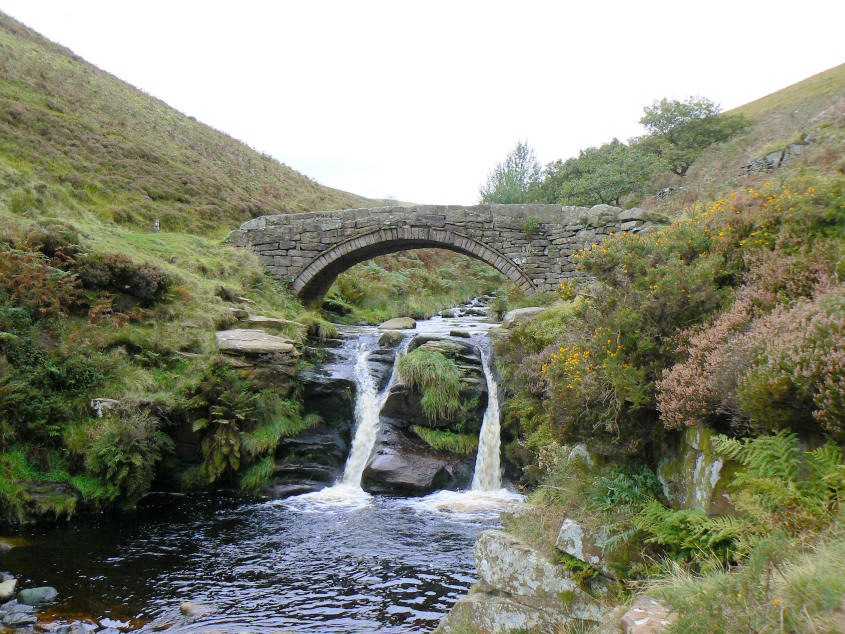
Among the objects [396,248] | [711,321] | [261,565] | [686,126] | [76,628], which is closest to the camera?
[711,321]

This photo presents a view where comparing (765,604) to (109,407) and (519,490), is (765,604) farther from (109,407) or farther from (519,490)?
(109,407)

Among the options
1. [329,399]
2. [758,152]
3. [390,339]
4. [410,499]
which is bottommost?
[410,499]

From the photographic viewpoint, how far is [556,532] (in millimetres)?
4047

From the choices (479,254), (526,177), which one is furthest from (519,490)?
(526,177)

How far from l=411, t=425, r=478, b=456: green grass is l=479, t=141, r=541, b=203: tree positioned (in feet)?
63.4

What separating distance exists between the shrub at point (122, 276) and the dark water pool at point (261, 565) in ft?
13.3

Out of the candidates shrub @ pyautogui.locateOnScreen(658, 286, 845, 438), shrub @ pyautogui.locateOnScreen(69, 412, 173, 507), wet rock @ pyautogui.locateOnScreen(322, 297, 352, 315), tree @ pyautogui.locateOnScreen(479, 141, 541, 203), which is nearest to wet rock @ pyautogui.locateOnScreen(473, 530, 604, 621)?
shrub @ pyautogui.locateOnScreen(658, 286, 845, 438)

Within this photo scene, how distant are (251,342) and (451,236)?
6.65m

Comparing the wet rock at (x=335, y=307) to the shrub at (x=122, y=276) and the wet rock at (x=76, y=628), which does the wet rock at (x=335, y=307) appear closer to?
the shrub at (x=122, y=276)

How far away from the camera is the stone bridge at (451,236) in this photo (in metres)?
14.1

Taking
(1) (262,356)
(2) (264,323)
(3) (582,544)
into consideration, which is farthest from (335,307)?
(3) (582,544)

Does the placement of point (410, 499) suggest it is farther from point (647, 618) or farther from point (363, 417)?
point (647, 618)

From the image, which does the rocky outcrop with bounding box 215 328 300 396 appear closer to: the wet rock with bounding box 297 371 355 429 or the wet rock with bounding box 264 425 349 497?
the wet rock with bounding box 297 371 355 429

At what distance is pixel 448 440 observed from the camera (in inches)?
373
